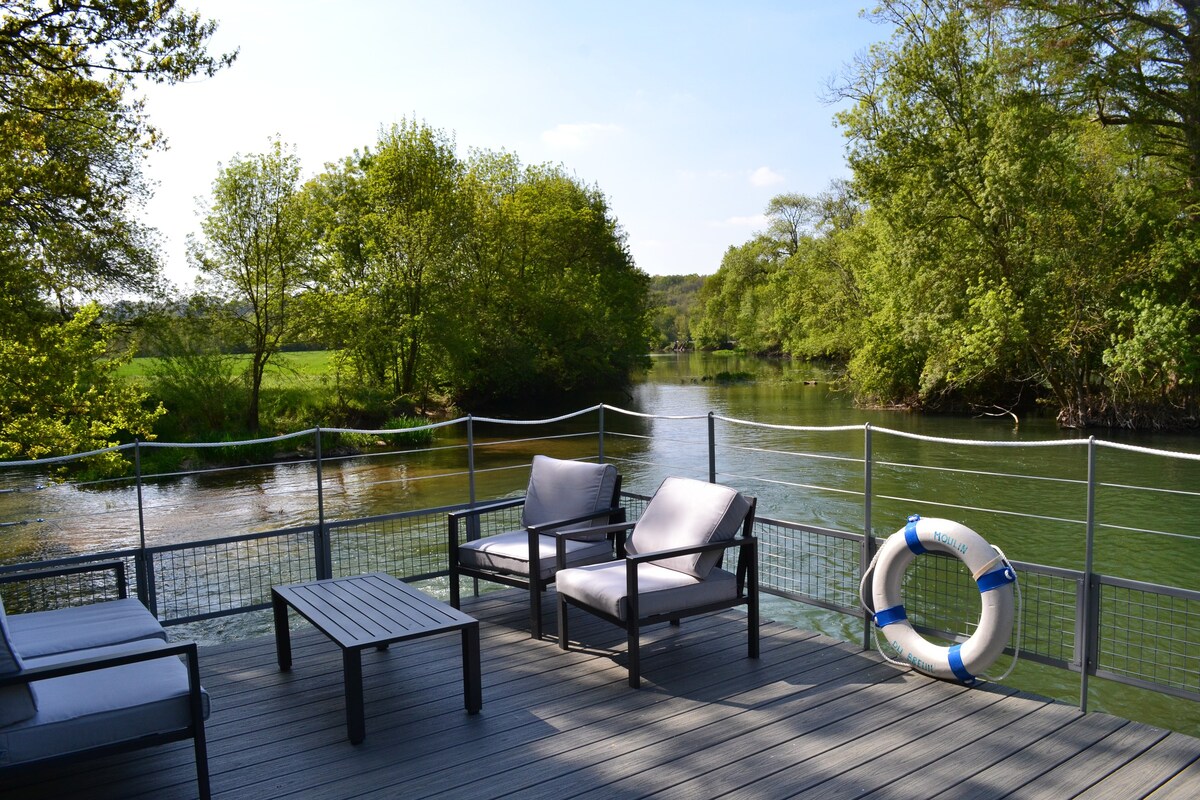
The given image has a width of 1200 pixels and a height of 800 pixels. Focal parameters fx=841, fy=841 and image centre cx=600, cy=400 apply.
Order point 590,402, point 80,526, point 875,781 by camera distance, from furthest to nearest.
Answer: point 590,402
point 80,526
point 875,781

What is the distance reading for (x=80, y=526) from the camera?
10797 millimetres

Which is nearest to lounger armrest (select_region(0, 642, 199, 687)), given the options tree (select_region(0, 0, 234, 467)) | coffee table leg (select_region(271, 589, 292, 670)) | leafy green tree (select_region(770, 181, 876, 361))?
coffee table leg (select_region(271, 589, 292, 670))

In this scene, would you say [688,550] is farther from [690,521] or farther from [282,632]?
[282,632]

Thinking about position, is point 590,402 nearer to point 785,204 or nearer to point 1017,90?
point 1017,90

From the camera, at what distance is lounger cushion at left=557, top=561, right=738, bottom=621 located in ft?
11.9

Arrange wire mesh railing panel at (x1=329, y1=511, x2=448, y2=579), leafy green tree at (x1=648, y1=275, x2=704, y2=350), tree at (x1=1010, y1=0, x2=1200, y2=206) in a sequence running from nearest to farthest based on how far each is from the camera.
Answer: wire mesh railing panel at (x1=329, y1=511, x2=448, y2=579), tree at (x1=1010, y1=0, x2=1200, y2=206), leafy green tree at (x1=648, y1=275, x2=704, y2=350)

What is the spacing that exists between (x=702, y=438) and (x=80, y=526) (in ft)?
33.4

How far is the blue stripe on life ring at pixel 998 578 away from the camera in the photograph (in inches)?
130

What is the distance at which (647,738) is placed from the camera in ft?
10.2

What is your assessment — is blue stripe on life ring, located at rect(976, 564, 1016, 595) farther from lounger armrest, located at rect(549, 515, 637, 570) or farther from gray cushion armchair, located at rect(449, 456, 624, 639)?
gray cushion armchair, located at rect(449, 456, 624, 639)

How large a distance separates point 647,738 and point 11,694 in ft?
6.64

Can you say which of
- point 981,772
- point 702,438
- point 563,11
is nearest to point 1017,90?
point 702,438

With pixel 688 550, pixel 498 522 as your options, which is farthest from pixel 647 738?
pixel 498 522

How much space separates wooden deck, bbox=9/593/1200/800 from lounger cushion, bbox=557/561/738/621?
0.31m
